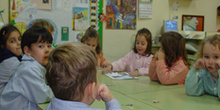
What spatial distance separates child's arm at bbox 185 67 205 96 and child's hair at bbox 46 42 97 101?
93 cm

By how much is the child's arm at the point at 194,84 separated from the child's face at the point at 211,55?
12 cm

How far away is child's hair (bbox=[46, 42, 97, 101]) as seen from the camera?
77 cm

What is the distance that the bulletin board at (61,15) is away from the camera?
2916mm

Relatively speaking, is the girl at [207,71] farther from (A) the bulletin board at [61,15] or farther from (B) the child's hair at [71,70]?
(A) the bulletin board at [61,15]

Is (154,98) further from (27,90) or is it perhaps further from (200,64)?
(27,90)

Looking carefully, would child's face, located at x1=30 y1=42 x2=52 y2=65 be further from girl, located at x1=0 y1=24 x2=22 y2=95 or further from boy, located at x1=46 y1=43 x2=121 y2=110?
boy, located at x1=46 y1=43 x2=121 y2=110

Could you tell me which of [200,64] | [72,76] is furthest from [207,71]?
[72,76]

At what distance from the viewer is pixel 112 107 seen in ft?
3.10

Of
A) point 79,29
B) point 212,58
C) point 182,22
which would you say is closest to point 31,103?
point 212,58

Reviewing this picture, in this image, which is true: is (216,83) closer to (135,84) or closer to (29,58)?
(135,84)

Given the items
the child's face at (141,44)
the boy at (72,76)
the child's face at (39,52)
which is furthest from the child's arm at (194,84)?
the child's face at (141,44)

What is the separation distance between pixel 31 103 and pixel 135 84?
0.86 m

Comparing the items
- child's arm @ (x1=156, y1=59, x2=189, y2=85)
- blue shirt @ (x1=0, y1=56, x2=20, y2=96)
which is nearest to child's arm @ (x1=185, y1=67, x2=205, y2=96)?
child's arm @ (x1=156, y1=59, x2=189, y2=85)

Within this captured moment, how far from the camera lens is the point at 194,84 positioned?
1.48 m
